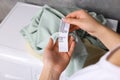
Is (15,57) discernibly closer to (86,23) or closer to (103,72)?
(86,23)

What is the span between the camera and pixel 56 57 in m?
0.84

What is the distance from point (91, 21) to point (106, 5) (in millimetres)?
325

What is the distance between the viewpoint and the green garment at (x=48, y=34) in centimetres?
91

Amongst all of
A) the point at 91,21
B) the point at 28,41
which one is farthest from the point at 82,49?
the point at 28,41

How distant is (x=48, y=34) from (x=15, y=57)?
0.57ft

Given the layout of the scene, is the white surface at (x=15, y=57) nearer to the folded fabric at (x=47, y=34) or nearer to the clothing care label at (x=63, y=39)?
the folded fabric at (x=47, y=34)

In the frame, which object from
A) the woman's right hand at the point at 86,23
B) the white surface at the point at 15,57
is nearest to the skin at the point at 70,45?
the woman's right hand at the point at 86,23

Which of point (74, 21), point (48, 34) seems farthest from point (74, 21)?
point (48, 34)

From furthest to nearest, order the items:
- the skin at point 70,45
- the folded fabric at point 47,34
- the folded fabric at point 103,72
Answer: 1. the folded fabric at point 47,34
2. the skin at point 70,45
3. the folded fabric at point 103,72

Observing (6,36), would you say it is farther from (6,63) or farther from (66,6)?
(66,6)

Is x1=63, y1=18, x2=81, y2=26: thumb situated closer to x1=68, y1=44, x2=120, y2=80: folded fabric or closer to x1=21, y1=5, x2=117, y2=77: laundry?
x1=21, y1=5, x2=117, y2=77: laundry

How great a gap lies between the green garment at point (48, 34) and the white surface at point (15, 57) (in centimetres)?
5

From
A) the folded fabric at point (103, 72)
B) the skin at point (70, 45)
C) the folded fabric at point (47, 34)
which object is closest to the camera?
the folded fabric at point (103, 72)

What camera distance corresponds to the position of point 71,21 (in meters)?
0.88
